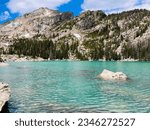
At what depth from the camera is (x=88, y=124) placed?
1591 centimetres

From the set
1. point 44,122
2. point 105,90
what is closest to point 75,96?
point 105,90

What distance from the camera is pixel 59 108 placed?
93.9ft

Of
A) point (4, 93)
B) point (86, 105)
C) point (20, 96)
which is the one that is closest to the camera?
point (4, 93)

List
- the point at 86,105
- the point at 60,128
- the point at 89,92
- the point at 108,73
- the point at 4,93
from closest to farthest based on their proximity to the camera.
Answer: the point at 60,128, the point at 4,93, the point at 86,105, the point at 89,92, the point at 108,73

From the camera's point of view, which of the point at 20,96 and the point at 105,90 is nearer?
the point at 20,96

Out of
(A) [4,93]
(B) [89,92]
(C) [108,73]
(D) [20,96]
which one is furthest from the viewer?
(C) [108,73]

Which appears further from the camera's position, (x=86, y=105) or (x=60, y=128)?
(x=86, y=105)

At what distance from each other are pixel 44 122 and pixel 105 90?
25.7 m

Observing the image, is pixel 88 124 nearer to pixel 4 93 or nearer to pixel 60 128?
pixel 60 128

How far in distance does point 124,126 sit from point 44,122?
4.00m

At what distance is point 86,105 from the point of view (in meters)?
30.3

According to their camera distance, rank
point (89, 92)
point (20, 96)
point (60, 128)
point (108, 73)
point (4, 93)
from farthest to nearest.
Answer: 1. point (108, 73)
2. point (89, 92)
3. point (20, 96)
4. point (4, 93)
5. point (60, 128)

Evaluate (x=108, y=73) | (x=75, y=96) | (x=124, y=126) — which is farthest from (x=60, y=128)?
(x=108, y=73)

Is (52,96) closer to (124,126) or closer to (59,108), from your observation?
(59,108)
